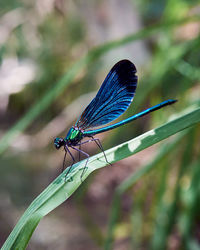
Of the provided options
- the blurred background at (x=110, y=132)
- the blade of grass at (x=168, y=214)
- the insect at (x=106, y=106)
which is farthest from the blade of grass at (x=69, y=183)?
the blade of grass at (x=168, y=214)

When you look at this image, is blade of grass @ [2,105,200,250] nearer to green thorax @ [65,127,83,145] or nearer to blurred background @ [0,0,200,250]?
green thorax @ [65,127,83,145]

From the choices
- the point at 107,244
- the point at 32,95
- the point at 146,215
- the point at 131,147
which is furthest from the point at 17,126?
the point at 32,95

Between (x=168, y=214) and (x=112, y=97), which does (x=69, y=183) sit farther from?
(x=168, y=214)

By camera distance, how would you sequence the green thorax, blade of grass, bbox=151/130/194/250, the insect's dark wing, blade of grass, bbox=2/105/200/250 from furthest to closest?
blade of grass, bbox=151/130/194/250, the green thorax, the insect's dark wing, blade of grass, bbox=2/105/200/250

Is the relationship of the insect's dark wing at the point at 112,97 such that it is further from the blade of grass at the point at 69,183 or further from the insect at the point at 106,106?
the blade of grass at the point at 69,183

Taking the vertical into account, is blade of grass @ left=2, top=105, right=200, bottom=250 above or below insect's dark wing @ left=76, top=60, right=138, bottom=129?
below

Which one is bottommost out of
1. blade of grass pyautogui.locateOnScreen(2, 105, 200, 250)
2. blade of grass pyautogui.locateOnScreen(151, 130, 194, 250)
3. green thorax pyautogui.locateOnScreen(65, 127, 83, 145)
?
blade of grass pyautogui.locateOnScreen(151, 130, 194, 250)

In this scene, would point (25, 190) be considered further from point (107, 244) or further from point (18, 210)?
point (107, 244)

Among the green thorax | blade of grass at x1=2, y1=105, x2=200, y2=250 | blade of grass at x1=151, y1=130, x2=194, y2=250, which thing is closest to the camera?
blade of grass at x1=2, y1=105, x2=200, y2=250

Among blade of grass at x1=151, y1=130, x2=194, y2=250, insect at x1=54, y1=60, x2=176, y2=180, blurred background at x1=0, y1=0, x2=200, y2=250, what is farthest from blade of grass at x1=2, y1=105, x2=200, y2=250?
blade of grass at x1=151, y1=130, x2=194, y2=250
